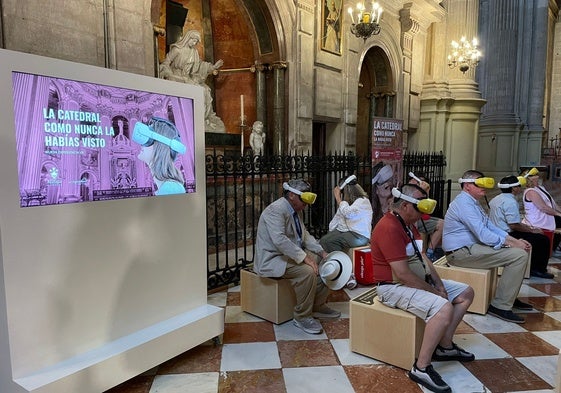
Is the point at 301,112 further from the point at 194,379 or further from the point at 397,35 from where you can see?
the point at 194,379

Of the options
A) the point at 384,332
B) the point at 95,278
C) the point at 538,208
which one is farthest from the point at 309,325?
the point at 538,208

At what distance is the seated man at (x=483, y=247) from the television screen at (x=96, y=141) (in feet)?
9.01

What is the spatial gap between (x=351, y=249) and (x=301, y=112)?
3901 millimetres

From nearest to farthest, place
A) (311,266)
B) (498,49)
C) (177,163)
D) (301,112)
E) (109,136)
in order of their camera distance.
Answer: (109,136) < (177,163) < (311,266) < (301,112) < (498,49)

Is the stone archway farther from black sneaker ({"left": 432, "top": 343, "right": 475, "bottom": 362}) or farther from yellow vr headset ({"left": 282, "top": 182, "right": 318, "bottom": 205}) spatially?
black sneaker ({"left": 432, "top": 343, "right": 475, "bottom": 362})

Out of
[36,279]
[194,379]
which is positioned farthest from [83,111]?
[194,379]

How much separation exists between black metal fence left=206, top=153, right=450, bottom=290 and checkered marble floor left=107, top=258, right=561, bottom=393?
4.04ft

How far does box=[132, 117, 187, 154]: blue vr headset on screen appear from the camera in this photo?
2814mm

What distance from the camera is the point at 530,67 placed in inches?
713

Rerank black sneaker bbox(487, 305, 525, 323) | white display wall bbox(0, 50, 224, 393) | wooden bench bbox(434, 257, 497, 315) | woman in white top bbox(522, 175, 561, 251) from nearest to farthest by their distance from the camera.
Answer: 1. white display wall bbox(0, 50, 224, 393)
2. black sneaker bbox(487, 305, 525, 323)
3. wooden bench bbox(434, 257, 497, 315)
4. woman in white top bbox(522, 175, 561, 251)

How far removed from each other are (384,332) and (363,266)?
1897 mm

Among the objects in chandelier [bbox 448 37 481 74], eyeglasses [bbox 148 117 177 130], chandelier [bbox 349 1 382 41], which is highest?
chandelier [bbox 448 37 481 74]

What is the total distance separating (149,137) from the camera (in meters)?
2.89

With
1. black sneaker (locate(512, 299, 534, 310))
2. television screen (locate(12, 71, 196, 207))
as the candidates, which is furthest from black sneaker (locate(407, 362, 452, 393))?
television screen (locate(12, 71, 196, 207))
